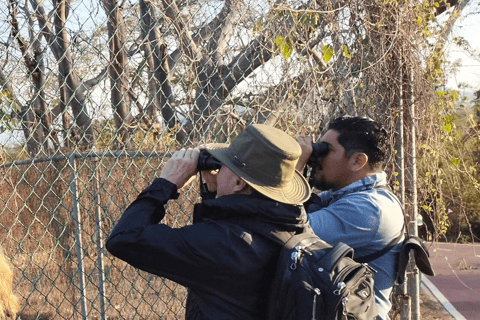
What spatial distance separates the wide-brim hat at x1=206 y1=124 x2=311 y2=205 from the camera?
1.93m

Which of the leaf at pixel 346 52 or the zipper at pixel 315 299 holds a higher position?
the leaf at pixel 346 52

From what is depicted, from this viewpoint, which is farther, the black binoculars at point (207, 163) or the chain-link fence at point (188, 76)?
the chain-link fence at point (188, 76)

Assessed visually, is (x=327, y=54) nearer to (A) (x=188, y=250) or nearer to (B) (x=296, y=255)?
(B) (x=296, y=255)

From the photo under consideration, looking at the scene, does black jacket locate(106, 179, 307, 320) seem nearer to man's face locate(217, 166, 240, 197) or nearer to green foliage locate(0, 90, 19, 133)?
man's face locate(217, 166, 240, 197)

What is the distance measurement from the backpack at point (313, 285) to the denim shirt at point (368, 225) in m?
0.46

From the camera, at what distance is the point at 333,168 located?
2.68m

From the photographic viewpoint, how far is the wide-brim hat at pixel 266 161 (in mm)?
1935

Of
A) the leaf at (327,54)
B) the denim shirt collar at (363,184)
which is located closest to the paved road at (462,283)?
the leaf at (327,54)

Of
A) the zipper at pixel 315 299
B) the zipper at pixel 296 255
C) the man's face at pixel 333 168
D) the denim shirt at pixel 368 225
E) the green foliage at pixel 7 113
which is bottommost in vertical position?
the zipper at pixel 315 299

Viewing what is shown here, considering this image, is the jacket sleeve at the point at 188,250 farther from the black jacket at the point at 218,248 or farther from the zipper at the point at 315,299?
the zipper at the point at 315,299

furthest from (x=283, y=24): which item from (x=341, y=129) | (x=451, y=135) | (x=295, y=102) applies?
(x=451, y=135)

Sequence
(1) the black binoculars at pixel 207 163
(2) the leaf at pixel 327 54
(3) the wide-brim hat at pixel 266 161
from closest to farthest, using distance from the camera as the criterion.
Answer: (3) the wide-brim hat at pixel 266 161, (1) the black binoculars at pixel 207 163, (2) the leaf at pixel 327 54

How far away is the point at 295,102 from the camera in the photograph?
11.9 ft

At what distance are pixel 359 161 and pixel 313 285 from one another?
1.03 m
